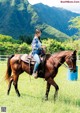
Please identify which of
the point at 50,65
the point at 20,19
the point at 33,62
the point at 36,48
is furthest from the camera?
the point at 20,19

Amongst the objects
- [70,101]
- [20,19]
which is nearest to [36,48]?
[70,101]

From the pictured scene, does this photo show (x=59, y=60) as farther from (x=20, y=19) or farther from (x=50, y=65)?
(x=20, y=19)

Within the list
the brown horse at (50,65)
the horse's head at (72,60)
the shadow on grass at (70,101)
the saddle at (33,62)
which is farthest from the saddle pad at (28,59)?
the shadow on grass at (70,101)

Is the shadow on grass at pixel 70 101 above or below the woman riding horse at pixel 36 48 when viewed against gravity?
below

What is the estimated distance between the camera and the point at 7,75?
8.41m

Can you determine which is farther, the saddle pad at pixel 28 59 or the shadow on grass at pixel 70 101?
the saddle pad at pixel 28 59

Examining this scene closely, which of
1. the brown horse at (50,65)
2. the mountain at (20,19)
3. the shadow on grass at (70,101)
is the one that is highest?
the brown horse at (50,65)

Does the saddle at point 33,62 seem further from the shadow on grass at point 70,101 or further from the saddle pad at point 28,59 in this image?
the shadow on grass at point 70,101

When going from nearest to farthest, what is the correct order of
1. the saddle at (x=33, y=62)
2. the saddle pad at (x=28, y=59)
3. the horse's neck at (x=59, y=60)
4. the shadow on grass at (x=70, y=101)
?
the shadow on grass at (x=70, y=101), the horse's neck at (x=59, y=60), the saddle at (x=33, y=62), the saddle pad at (x=28, y=59)

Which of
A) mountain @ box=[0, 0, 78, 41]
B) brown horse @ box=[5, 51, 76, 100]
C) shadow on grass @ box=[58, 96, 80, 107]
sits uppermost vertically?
brown horse @ box=[5, 51, 76, 100]

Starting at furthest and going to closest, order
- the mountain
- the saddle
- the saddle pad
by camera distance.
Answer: the mountain < the saddle pad < the saddle

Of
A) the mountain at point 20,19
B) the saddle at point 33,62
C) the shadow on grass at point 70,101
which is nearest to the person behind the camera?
the shadow on grass at point 70,101

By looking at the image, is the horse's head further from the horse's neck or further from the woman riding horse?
the woman riding horse

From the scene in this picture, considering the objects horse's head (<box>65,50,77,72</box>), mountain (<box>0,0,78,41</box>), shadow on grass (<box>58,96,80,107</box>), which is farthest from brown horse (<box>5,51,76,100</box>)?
mountain (<box>0,0,78,41</box>)
